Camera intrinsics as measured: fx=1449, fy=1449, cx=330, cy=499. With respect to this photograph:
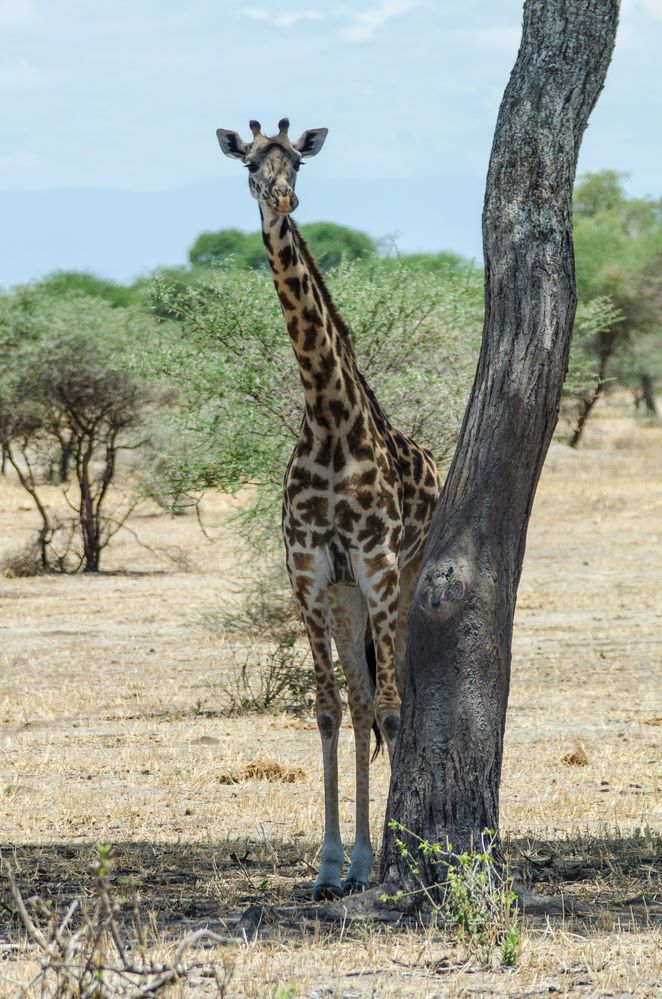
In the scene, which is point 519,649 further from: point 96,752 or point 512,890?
point 512,890

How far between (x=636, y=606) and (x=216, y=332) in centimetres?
624

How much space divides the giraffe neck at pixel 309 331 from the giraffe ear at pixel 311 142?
1.36ft

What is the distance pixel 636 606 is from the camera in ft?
52.0

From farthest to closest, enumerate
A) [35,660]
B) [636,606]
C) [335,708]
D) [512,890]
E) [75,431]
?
[75,431] < [636,606] < [35,660] < [335,708] < [512,890]

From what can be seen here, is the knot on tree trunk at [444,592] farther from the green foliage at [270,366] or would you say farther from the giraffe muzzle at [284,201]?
the green foliage at [270,366]

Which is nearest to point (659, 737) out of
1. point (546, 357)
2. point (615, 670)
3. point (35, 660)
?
point (615, 670)

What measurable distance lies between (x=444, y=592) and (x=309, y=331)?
1734 millimetres

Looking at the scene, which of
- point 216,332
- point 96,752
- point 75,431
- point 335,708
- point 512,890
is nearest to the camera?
point 512,890

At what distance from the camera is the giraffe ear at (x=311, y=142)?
21.9ft

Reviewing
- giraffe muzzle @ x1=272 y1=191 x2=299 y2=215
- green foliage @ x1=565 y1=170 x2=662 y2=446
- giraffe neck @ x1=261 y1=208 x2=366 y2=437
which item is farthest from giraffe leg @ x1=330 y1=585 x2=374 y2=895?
green foliage @ x1=565 y1=170 x2=662 y2=446

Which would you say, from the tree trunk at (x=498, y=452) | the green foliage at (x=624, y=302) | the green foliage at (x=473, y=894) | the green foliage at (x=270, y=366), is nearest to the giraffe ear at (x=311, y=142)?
the tree trunk at (x=498, y=452)

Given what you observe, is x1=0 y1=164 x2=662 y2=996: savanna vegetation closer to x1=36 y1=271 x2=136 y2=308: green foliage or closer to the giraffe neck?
the giraffe neck

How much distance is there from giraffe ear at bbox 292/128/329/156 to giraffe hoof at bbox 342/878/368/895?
3.27 m

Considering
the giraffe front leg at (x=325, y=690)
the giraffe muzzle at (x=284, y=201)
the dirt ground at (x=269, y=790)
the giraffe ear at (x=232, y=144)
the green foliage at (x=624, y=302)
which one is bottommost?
the dirt ground at (x=269, y=790)
